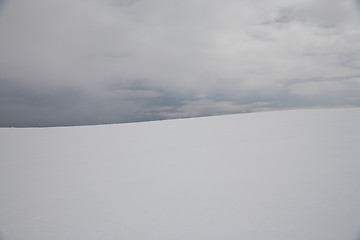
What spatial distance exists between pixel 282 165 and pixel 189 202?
58.8 inches

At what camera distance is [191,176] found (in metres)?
3.15

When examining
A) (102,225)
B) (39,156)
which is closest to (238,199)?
(102,225)

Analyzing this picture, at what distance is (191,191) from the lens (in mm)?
2656

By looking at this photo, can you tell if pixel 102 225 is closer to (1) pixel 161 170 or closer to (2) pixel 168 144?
(1) pixel 161 170

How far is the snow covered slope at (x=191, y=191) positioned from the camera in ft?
6.42

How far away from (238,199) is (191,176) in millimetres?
842

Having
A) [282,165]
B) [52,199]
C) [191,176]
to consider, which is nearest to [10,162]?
[52,199]

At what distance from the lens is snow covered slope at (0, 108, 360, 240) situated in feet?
6.42

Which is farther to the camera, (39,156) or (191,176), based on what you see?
(39,156)

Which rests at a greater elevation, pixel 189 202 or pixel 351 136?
pixel 351 136

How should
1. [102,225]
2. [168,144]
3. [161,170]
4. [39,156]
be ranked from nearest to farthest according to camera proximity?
[102,225] → [161,170] → [39,156] → [168,144]

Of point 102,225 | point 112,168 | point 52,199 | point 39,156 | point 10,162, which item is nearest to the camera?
point 102,225

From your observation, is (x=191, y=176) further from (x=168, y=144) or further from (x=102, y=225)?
(x=168, y=144)

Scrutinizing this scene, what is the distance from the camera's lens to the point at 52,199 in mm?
2676
